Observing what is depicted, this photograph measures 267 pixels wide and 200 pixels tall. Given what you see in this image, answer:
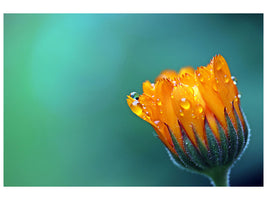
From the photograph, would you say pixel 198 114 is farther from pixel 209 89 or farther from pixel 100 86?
pixel 100 86

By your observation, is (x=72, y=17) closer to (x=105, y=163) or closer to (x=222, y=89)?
(x=105, y=163)

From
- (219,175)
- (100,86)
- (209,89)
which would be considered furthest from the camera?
(100,86)

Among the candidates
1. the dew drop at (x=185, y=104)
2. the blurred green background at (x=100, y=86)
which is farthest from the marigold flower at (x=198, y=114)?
the blurred green background at (x=100, y=86)

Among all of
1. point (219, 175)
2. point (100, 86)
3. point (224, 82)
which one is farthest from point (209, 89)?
point (100, 86)

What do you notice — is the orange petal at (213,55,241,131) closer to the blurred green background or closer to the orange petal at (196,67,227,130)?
the orange petal at (196,67,227,130)

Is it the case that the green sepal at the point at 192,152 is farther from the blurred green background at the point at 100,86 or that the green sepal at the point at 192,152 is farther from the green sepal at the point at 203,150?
the blurred green background at the point at 100,86

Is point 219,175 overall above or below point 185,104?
below
